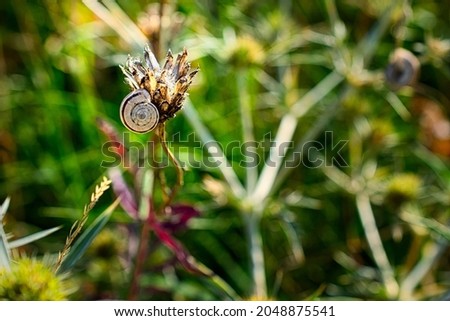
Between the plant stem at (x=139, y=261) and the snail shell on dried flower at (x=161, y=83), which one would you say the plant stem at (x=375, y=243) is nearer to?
the plant stem at (x=139, y=261)

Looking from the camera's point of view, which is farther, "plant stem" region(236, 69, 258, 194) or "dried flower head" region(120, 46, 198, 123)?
"plant stem" region(236, 69, 258, 194)

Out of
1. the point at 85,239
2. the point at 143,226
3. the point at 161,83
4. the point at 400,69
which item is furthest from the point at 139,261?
the point at 400,69

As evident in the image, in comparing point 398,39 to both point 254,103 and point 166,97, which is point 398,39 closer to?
point 254,103

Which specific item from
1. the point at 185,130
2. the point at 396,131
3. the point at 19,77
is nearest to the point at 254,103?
the point at 185,130

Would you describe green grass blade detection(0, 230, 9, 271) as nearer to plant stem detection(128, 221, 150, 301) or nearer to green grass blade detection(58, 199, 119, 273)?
green grass blade detection(58, 199, 119, 273)

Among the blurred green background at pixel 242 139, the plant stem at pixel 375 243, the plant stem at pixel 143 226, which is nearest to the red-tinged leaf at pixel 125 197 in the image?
the plant stem at pixel 143 226

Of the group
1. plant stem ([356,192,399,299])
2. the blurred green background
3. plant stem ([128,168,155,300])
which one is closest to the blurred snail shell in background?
the blurred green background
